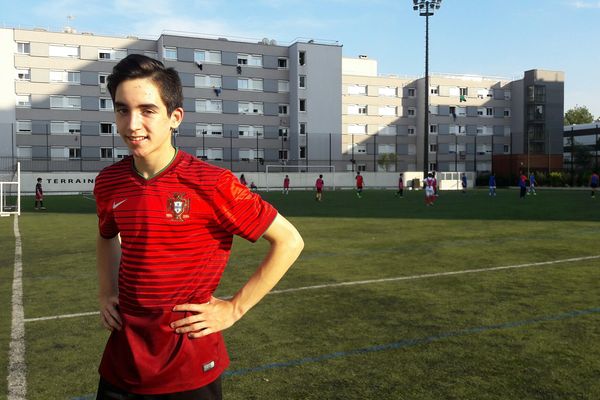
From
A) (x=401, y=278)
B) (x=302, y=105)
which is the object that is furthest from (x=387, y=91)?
(x=401, y=278)

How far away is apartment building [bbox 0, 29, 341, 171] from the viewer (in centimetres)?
5756

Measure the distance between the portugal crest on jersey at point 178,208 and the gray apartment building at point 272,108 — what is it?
4468 centimetres

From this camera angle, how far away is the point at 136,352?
210 centimetres

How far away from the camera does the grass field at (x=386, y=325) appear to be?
4395 mm

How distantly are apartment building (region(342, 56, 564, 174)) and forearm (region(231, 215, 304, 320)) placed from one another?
7470cm

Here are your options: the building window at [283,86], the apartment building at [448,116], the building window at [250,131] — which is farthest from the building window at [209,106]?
the apartment building at [448,116]

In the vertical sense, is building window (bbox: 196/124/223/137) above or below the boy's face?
above

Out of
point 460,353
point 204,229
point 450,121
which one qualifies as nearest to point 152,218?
point 204,229

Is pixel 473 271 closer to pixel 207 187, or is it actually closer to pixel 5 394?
pixel 5 394

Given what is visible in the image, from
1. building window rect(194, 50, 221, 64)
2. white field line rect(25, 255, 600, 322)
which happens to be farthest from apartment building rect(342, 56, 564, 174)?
white field line rect(25, 255, 600, 322)

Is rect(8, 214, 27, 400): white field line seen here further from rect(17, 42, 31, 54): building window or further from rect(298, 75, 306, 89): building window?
rect(298, 75, 306, 89): building window

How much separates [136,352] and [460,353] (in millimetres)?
3763

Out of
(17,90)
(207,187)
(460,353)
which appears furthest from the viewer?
(17,90)

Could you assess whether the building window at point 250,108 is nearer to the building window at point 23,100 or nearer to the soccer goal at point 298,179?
the soccer goal at point 298,179
